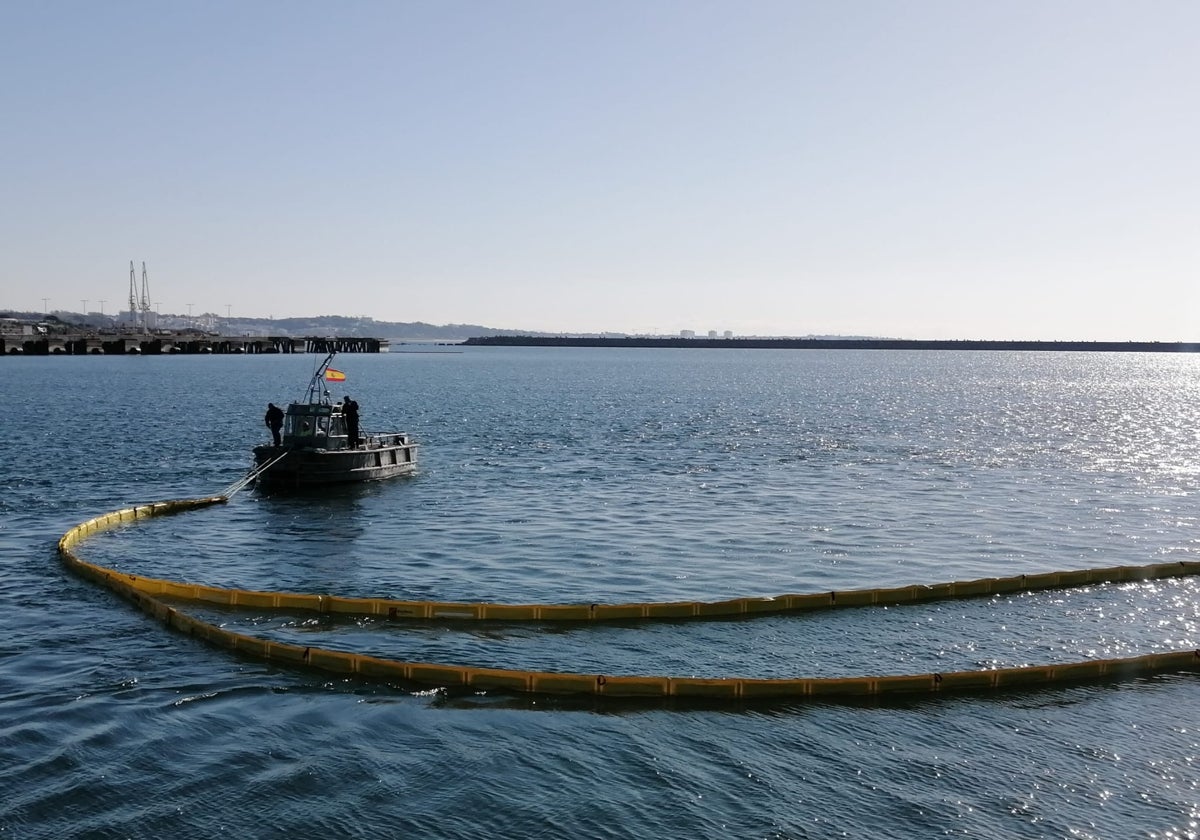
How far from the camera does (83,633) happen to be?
25500mm

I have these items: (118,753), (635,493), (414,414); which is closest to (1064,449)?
(635,493)

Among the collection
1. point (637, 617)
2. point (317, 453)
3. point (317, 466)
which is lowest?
point (637, 617)

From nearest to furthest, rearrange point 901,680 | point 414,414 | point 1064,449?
point 901,680 < point 1064,449 < point 414,414

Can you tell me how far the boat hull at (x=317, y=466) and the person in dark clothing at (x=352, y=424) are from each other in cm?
62

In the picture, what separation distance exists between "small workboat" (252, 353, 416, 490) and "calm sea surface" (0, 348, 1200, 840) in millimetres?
1448

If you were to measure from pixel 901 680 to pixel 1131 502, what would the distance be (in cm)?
3314

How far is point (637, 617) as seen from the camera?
26.8 metres

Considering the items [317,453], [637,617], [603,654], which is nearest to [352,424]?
[317,453]

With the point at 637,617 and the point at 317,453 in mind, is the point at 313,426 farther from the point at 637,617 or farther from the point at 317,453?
the point at 637,617

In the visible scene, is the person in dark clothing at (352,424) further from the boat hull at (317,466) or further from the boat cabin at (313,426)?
the boat hull at (317,466)

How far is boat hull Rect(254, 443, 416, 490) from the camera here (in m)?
49.1

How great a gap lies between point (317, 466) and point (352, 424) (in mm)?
3376

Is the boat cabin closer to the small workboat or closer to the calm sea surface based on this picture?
the small workboat

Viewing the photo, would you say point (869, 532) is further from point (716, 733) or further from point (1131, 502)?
point (716, 733)
